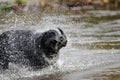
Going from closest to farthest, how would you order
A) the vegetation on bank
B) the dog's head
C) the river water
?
the dog's head → the river water → the vegetation on bank

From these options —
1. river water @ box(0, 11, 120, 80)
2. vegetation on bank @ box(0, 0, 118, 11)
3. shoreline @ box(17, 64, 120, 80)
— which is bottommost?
vegetation on bank @ box(0, 0, 118, 11)

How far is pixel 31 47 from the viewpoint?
33.0 feet

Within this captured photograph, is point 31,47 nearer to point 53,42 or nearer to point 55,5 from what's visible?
point 53,42

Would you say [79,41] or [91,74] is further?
[79,41]

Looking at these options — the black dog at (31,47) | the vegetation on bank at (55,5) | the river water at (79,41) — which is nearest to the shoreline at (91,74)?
the river water at (79,41)

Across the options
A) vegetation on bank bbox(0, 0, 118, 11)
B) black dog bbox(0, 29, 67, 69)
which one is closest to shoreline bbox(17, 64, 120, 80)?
black dog bbox(0, 29, 67, 69)

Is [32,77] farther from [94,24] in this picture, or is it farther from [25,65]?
[94,24]

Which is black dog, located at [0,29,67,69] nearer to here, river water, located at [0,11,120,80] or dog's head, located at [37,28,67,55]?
dog's head, located at [37,28,67,55]

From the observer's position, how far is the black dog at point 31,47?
970cm

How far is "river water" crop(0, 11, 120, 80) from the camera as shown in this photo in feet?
32.1

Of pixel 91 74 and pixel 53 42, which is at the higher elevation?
pixel 53 42

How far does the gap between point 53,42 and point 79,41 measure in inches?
146

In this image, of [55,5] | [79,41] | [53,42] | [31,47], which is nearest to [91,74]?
[53,42]

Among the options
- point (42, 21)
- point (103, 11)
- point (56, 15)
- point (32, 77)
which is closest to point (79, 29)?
point (42, 21)
